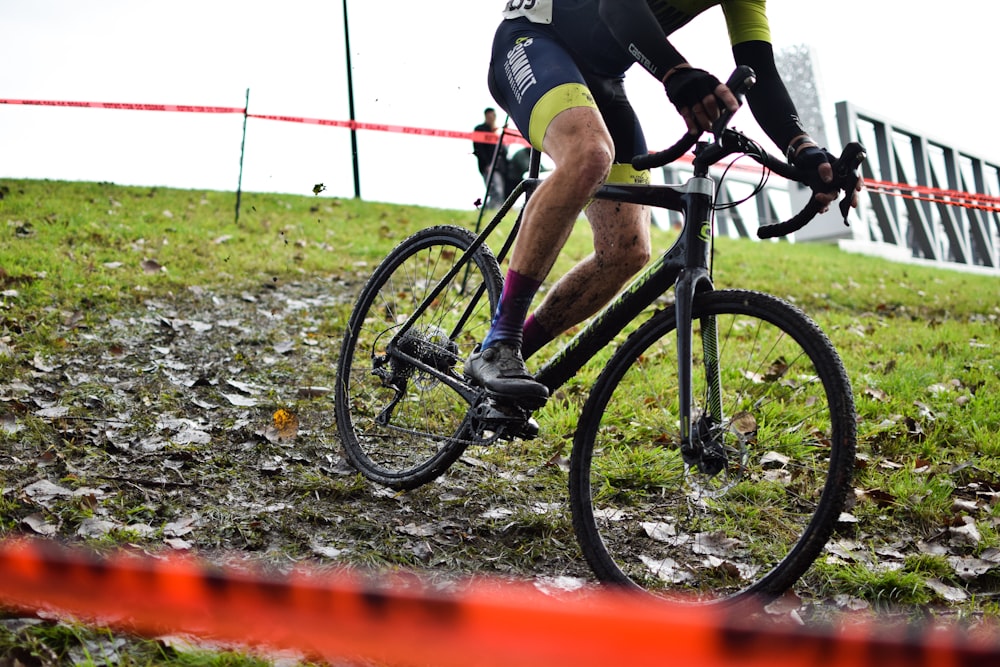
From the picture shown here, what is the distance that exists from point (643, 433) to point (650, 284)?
1564 millimetres

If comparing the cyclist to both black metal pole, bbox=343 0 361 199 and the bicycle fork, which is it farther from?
black metal pole, bbox=343 0 361 199

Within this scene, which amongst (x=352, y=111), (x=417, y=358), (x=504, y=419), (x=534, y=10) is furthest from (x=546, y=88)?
(x=352, y=111)

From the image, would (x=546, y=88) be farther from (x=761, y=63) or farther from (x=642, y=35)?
(x=761, y=63)

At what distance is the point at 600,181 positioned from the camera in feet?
9.41

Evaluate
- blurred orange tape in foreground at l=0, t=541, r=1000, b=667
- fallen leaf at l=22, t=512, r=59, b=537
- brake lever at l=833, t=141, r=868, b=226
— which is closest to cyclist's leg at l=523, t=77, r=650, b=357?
brake lever at l=833, t=141, r=868, b=226

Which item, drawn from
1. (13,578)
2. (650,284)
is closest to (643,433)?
(650,284)

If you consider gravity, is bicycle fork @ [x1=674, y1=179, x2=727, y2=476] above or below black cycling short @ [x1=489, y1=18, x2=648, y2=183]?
below

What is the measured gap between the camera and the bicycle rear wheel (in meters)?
3.62

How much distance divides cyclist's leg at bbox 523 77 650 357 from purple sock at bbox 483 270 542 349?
165 millimetres

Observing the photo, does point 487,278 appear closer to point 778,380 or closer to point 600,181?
point 600,181

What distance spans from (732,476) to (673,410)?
3.16 feet

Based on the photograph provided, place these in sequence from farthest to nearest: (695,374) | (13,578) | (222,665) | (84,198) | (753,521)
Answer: (84,198) < (753,521) < (695,374) < (222,665) < (13,578)

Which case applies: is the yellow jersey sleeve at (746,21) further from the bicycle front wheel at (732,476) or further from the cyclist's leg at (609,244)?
the bicycle front wheel at (732,476)

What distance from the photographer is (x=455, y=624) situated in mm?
1072
